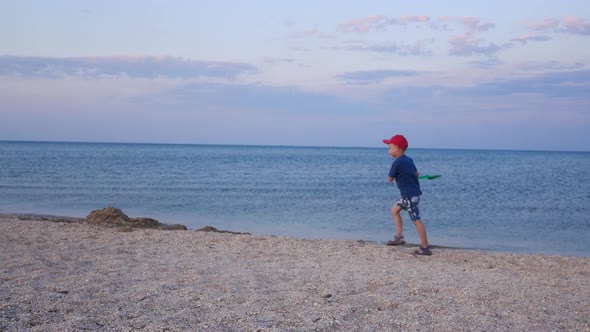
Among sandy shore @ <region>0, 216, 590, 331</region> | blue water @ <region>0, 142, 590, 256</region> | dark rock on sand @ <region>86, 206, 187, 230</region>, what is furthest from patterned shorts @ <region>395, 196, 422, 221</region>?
dark rock on sand @ <region>86, 206, 187, 230</region>

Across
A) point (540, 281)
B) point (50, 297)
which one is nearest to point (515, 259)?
point (540, 281)

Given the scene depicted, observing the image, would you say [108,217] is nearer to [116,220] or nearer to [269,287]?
[116,220]

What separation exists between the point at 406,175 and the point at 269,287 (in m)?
3.21

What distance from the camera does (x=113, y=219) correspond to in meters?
10.9

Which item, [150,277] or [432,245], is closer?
[150,277]

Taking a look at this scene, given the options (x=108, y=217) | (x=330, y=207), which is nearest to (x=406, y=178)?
(x=108, y=217)

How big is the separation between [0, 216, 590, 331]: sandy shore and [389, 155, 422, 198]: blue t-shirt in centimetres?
97

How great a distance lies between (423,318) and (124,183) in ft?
71.5

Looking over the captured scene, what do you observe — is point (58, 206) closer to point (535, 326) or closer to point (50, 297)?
point (50, 297)

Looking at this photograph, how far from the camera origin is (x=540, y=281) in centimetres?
696

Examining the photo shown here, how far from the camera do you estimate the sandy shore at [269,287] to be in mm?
4781

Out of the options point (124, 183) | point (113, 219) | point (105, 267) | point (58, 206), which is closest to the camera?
point (105, 267)

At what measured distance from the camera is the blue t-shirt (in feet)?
27.2

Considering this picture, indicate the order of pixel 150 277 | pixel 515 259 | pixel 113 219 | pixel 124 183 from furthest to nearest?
1. pixel 124 183
2. pixel 113 219
3. pixel 515 259
4. pixel 150 277
